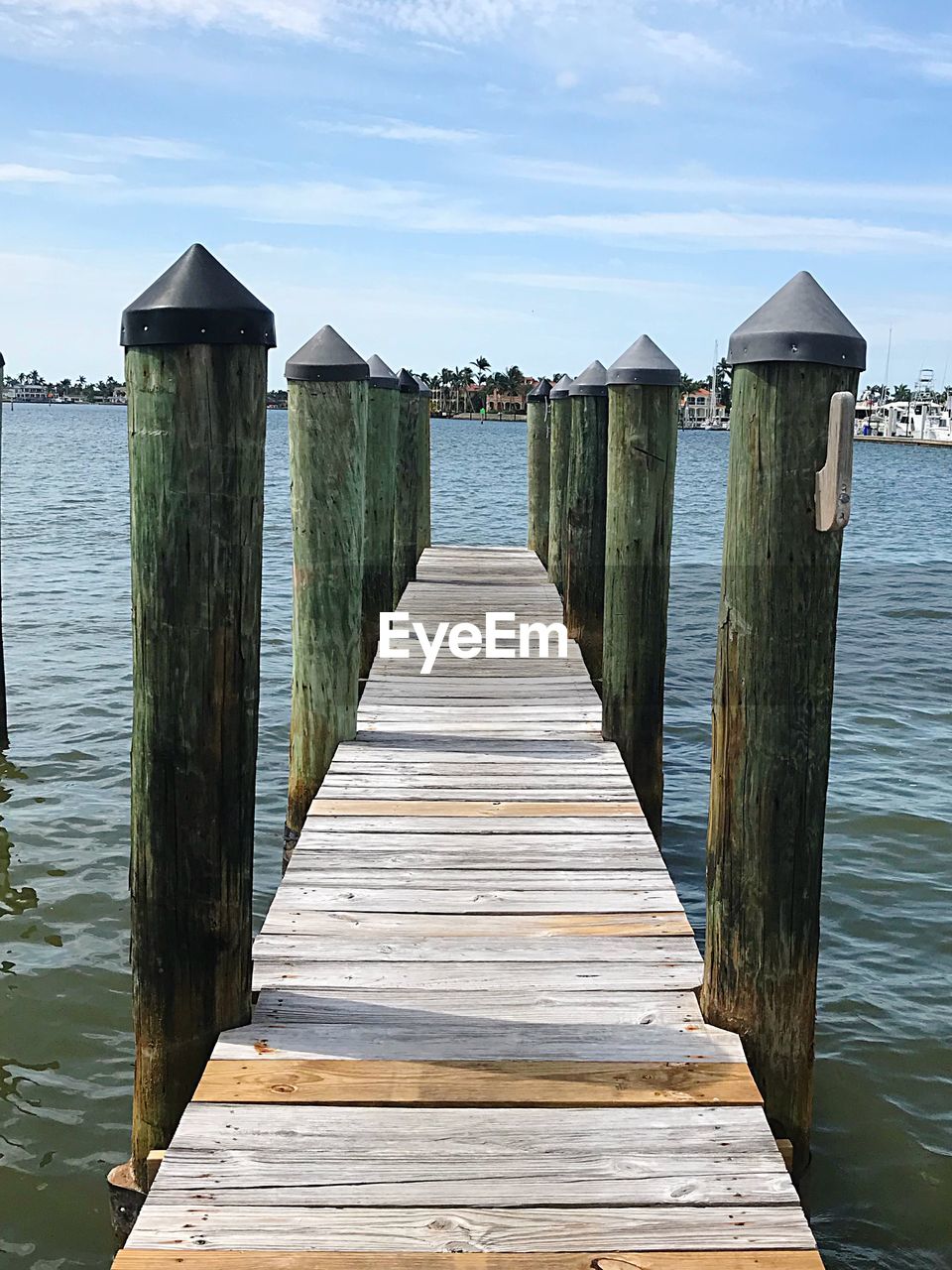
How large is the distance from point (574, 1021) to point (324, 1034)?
0.77 metres

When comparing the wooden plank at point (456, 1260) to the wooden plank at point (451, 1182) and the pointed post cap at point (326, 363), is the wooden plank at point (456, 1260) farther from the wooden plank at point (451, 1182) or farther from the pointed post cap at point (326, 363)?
the pointed post cap at point (326, 363)

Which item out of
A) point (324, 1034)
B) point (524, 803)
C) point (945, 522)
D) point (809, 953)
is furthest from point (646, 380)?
point (945, 522)

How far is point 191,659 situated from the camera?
11.5 feet

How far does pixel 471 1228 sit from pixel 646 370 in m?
4.81

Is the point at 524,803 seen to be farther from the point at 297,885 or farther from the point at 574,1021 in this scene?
the point at 574,1021

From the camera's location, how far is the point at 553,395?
483 inches

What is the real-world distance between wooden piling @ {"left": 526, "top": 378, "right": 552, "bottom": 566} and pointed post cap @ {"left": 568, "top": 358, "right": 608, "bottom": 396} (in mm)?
5182

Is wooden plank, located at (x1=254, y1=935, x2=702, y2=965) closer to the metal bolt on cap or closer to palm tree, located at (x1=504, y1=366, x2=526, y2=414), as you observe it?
the metal bolt on cap

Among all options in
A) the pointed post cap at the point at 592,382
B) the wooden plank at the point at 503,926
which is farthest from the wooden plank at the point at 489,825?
the pointed post cap at the point at 592,382

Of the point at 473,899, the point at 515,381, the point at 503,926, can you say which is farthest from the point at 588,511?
the point at 515,381

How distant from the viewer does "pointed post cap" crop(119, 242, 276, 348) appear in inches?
130

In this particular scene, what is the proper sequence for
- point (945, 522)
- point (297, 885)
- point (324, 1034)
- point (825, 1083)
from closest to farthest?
point (324, 1034), point (297, 885), point (825, 1083), point (945, 522)

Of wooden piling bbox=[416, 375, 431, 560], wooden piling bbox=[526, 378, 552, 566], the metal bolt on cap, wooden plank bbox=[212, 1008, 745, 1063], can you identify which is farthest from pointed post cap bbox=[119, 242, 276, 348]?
the metal bolt on cap

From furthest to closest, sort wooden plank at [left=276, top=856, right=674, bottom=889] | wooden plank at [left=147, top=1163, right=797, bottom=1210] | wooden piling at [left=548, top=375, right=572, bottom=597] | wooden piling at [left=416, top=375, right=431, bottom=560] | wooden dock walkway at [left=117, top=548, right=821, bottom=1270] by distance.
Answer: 1. wooden piling at [left=416, top=375, right=431, bottom=560]
2. wooden piling at [left=548, top=375, right=572, bottom=597]
3. wooden plank at [left=276, top=856, right=674, bottom=889]
4. wooden plank at [left=147, top=1163, right=797, bottom=1210]
5. wooden dock walkway at [left=117, top=548, right=821, bottom=1270]
